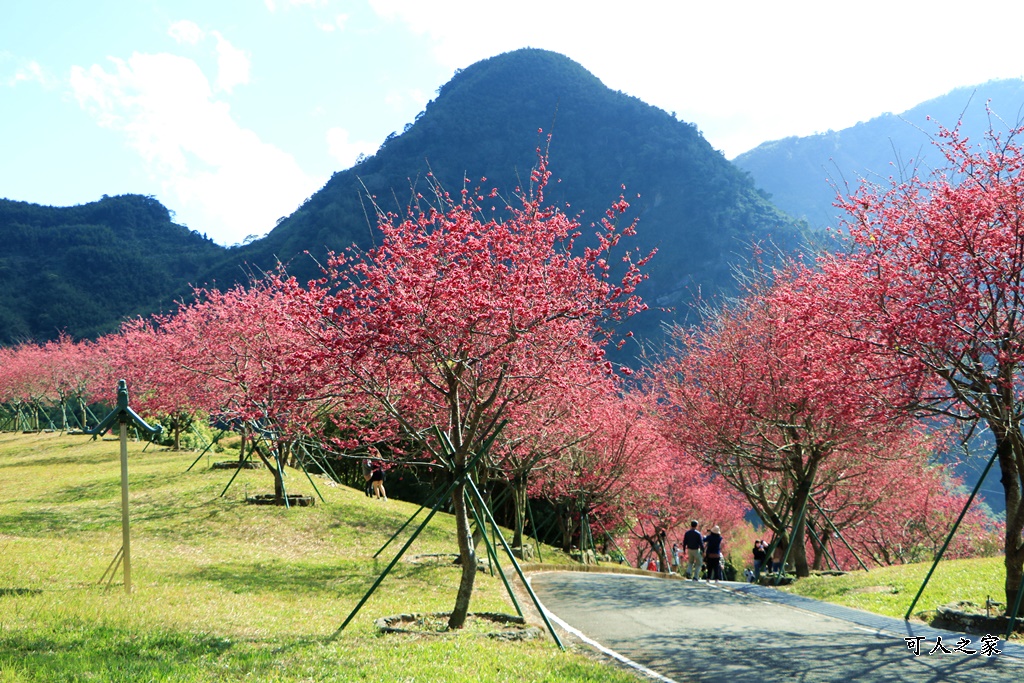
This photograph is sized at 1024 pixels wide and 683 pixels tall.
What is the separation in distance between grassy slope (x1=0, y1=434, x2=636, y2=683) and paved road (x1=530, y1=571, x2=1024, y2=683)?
1.46 m

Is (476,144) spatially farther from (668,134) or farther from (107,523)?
(107,523)

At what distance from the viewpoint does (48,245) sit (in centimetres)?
11706

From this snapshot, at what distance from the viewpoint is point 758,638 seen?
1121 centimetres

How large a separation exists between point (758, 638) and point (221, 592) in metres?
8.64

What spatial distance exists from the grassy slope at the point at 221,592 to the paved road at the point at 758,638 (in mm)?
1459

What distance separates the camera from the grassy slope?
25.0 ft

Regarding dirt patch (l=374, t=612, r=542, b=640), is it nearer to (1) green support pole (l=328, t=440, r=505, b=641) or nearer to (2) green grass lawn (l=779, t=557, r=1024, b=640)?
(1) green support pole (l=328, t=440, r=505, b=641)

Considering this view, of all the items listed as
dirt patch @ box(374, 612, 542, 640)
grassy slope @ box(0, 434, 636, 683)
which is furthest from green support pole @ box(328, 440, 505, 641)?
dirt patch @ box(374, 612, 542, 640)

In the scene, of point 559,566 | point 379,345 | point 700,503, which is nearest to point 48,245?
point 700,503

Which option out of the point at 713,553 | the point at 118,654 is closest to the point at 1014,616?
the point at 118,654

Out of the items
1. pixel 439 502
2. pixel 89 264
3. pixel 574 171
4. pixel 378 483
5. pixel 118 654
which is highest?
pixel 574 171

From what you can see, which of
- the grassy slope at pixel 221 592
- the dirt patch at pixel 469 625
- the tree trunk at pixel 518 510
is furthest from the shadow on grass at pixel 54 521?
the dirt patch at pixel 469 625

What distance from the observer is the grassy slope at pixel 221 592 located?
25.0 ft

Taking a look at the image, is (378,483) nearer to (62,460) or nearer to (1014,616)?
(62,460)
